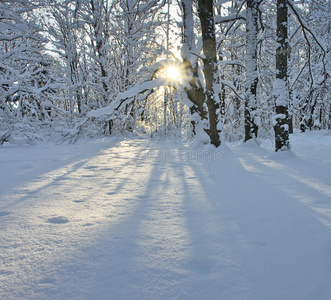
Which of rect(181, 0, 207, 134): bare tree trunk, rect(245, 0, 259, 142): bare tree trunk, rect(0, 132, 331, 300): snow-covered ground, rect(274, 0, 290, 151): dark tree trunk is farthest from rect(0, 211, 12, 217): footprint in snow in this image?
rect(245, 0, 259, 142): bare tree trunk

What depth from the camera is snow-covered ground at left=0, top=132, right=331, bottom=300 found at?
3.59 ft

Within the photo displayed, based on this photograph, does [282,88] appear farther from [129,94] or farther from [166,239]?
[166,239]

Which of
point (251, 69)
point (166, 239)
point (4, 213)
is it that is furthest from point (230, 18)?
point (4, 213)

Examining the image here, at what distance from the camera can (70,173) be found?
11.6 ft

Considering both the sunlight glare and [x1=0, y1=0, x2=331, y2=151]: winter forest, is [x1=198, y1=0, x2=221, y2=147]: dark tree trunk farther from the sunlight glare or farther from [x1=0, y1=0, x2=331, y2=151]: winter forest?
the sunlight glare

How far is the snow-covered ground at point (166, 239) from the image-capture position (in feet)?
3.59

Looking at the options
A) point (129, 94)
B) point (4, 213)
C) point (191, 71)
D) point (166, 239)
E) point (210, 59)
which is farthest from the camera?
point (191, 71)

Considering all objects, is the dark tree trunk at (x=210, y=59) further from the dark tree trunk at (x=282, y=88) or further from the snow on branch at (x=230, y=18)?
the dark tree trunk at (x=282, y=88)

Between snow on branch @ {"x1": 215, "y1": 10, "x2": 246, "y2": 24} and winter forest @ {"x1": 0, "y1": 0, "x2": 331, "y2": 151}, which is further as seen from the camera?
snow on branch @ {"x1": 215, "y1": 10, "x2": 246, "y2": 24}

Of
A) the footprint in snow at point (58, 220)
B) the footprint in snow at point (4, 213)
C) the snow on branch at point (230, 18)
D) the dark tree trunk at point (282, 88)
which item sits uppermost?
the snow on branch at point (230, 18)

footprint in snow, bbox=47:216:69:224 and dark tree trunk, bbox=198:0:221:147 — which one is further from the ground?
dark tree trunk, bbox=198:0:221:147

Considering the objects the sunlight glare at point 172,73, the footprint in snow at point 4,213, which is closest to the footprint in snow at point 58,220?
the footprint in snow at point 4,213

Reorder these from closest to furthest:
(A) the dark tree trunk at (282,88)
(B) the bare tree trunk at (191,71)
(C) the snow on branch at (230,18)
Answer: (A) the dark tree trunk at (282,88), (B) the bare tree trunk at (191,71), (C) the snow on branch at (230,18)

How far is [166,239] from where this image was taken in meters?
1.51
